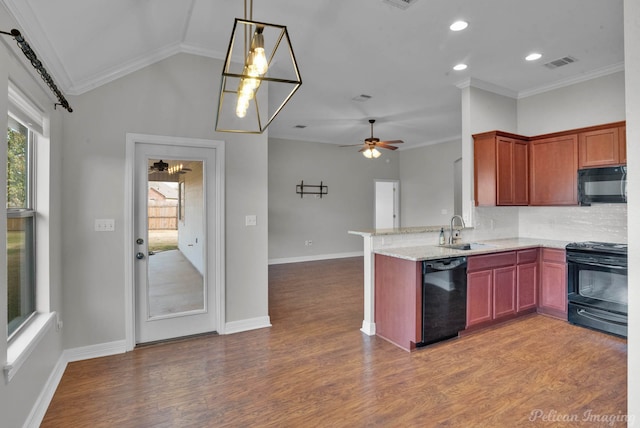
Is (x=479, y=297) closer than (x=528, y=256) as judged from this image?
Yes

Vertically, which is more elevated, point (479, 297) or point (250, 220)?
point (250, 220)

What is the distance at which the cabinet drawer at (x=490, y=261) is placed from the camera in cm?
346

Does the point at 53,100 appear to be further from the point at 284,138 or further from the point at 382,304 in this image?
the point at 284,138

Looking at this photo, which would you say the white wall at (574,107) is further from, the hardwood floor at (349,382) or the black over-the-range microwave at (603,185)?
the hardwood floor at (349,382)

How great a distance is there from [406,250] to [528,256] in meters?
1.61

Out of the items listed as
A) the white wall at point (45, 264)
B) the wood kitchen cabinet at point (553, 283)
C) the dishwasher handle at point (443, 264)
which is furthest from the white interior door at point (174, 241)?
the wood kitchen cabinet at point (553, 283)

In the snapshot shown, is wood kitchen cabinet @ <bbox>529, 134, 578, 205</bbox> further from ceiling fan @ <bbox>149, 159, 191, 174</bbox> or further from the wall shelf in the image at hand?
the wall shelf

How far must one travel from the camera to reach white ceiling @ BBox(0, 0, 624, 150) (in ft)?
7.87

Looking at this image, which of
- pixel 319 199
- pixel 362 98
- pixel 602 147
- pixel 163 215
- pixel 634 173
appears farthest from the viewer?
pixel 319 199

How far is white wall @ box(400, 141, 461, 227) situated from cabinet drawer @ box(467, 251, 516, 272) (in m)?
4.33

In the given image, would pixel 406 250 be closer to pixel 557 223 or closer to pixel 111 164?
pixel 557 223

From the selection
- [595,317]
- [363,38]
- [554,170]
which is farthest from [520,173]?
[363,38]

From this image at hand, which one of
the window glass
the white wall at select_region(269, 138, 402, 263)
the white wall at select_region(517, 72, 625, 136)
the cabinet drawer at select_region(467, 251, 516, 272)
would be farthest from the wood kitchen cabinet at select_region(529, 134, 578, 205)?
the window glass
